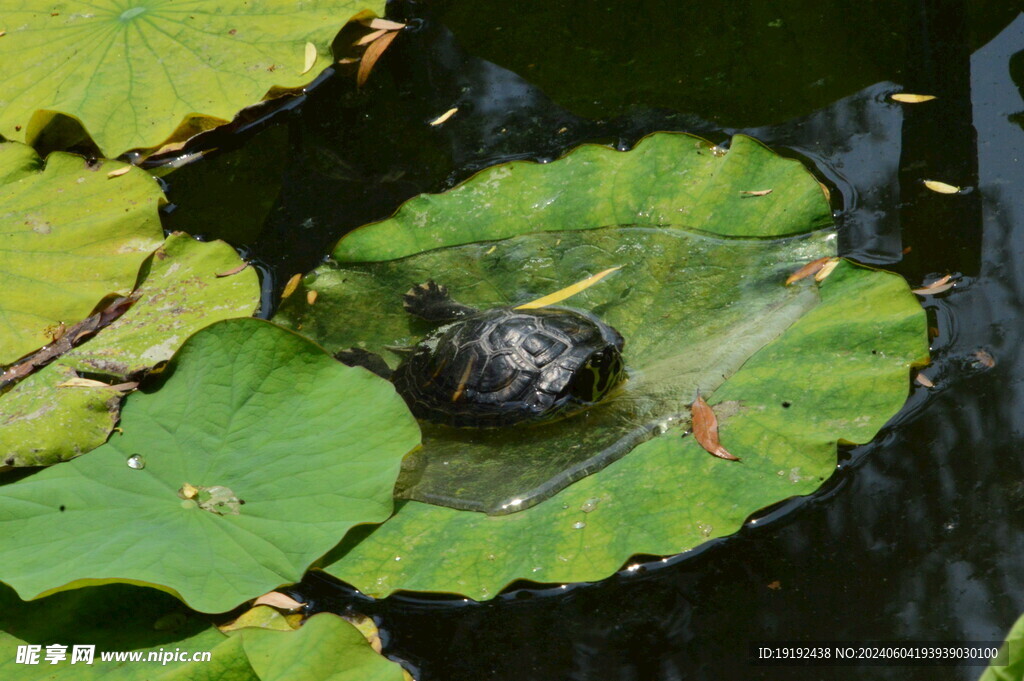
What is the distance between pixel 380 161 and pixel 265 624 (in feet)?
7.48

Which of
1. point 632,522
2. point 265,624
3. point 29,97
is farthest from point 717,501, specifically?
point 29,97

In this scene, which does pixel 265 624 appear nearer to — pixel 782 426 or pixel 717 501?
pixel 717 501

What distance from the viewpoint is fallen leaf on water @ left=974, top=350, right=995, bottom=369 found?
8.61 feet

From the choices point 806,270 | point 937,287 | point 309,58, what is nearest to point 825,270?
point 806,270

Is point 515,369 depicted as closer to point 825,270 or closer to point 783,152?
point 825,270

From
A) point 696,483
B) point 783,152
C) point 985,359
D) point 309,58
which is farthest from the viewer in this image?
point 309,58

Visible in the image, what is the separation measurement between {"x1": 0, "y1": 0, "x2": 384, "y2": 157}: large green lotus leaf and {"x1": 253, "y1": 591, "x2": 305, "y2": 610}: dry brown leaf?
213cm

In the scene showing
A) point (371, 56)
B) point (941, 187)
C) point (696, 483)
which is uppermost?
point (371, 56)

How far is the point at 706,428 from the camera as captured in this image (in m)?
2.47

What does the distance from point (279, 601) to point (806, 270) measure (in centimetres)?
202

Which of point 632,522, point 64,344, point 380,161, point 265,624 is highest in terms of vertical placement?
point 380,161

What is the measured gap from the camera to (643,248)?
308 centimetres

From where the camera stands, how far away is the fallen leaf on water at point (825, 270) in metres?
2.78

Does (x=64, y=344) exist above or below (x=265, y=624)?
above
